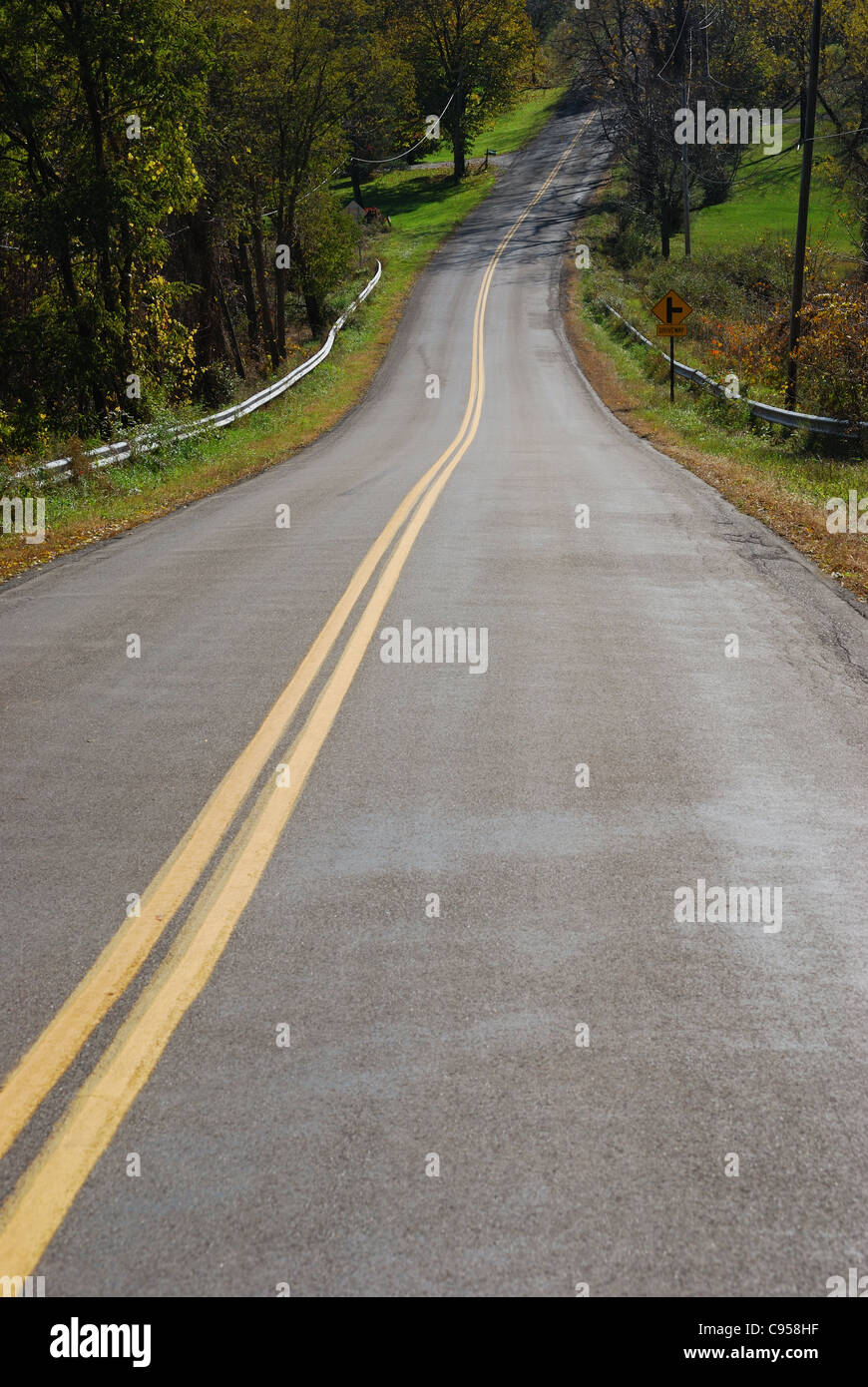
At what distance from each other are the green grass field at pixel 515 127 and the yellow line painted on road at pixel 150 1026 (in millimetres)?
90710

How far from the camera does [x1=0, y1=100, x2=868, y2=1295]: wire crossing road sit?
2693 mm

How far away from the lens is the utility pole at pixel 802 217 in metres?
21.7

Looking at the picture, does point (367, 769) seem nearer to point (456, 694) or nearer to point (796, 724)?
point (456, 694)

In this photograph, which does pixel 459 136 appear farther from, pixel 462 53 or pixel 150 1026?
pixel 150 1026

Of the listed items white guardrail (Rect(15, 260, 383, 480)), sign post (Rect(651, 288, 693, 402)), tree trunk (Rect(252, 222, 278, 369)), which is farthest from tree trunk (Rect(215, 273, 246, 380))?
sign post (Rect(651, 288, 693, 402))

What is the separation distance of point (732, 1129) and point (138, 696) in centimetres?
479

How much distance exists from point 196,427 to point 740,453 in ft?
36.7

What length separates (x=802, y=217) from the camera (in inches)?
908

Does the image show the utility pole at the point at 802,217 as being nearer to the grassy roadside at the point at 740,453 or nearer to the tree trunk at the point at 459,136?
the grassy roadside at the point at 740,453

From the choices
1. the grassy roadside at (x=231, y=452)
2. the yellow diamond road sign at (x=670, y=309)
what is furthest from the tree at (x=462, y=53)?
the yellow diamond road sign at (x=670, y=309)

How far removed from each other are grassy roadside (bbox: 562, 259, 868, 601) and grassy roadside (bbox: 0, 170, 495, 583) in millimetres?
8103

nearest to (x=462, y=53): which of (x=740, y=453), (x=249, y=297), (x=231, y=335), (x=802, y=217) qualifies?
(x=249, y=297)

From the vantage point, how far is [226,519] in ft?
45.5
